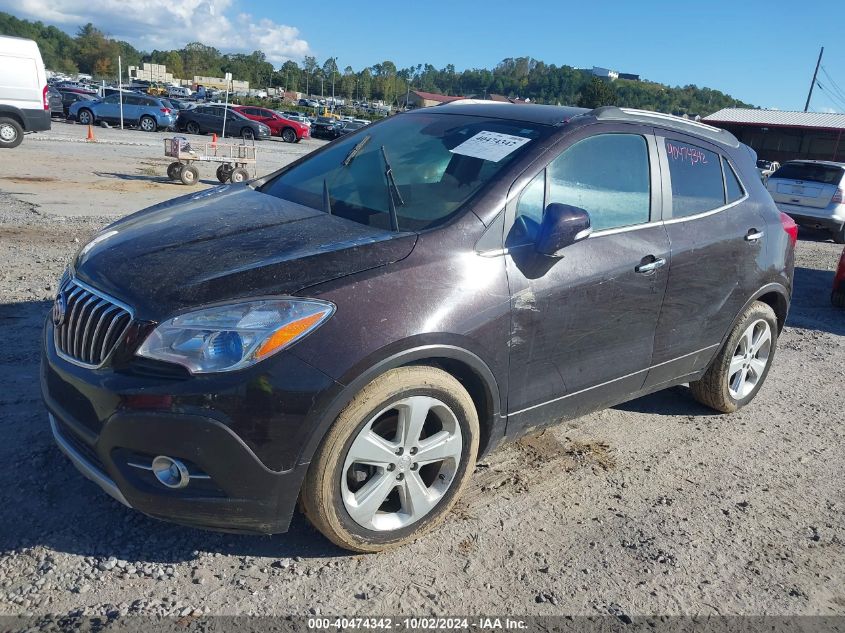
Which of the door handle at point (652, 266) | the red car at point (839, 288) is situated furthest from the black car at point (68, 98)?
the door handle at point (652, 266)

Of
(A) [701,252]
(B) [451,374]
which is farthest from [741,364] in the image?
(B) [451,374]

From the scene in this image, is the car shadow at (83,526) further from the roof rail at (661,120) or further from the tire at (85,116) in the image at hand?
the tire at (85,116)

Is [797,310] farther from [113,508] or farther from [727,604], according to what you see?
[113,508]

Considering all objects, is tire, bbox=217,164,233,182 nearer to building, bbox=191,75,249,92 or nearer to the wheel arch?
the wheel arch

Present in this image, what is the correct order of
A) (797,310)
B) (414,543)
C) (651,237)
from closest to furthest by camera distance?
1. (414,543)
2. (651,237)
3. (797,310)

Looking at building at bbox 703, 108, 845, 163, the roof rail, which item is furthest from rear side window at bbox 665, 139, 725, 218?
building at bbox 703, 108, 845, 163

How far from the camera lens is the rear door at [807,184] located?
14.0 m

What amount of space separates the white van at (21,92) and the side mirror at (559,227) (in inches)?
724

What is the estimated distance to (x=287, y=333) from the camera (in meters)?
2.55

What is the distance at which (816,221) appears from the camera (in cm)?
1398

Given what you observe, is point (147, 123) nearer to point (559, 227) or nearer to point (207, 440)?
point (559, 227)

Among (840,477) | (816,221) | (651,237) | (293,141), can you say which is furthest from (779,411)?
(293,141)

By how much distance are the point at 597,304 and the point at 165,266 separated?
6.46ft

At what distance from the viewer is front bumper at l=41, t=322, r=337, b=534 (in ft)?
8.11
